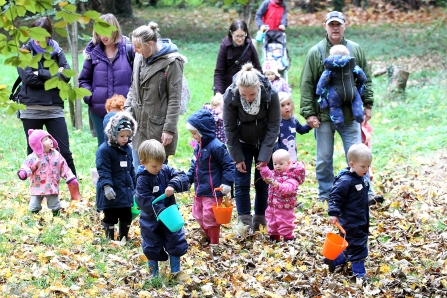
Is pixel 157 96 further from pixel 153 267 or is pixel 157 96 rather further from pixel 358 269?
pixel 358 269

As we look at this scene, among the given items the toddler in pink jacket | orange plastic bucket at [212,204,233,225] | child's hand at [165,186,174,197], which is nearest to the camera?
child's hand at [165,186,174,197]

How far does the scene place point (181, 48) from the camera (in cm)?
2389

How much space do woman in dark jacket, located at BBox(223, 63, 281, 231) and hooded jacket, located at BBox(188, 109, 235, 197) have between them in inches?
17.2

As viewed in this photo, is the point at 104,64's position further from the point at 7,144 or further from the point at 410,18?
the point at 410,18

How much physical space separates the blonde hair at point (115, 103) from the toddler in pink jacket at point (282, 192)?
195 centimetres

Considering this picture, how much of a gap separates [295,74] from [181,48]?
6.18 metres

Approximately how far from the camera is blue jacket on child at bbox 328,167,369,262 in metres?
5.97

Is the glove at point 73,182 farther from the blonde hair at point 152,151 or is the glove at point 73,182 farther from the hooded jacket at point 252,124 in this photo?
the blonde hair at point 152,151

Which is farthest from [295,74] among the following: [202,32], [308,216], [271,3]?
[308,216]

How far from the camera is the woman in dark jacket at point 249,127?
675 cm

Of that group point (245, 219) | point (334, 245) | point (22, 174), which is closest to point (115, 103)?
point (22, 174)

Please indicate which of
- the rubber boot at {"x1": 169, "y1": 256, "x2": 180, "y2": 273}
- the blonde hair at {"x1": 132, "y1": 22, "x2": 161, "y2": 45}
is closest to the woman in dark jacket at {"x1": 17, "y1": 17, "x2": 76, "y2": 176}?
the blonde hair at {"x1": 132, "y1": 22, "x2": 161, "y2": 45}

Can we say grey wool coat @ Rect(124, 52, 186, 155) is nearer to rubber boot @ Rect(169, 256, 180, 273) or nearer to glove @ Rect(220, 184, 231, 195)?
glove @ Rect(220, 184, 231, 195)

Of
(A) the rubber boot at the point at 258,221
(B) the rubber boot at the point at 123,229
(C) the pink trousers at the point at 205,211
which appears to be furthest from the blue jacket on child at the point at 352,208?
(B) the rubber boot at the point at 123,229
